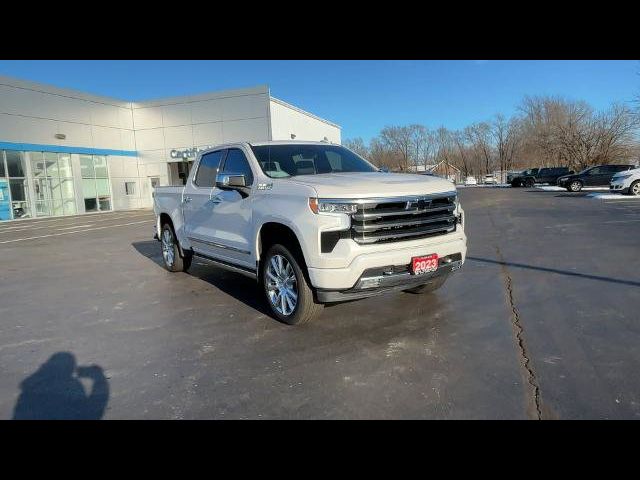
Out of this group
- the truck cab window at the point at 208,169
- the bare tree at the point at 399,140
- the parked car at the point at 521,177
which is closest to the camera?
the truck cab window at the point at 208,169

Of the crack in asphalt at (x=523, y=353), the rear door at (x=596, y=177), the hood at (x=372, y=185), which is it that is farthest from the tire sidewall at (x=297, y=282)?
the rear door at (x=596, y=177)

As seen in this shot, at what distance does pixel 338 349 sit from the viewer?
13.0ft

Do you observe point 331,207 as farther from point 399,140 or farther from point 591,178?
point 399,140

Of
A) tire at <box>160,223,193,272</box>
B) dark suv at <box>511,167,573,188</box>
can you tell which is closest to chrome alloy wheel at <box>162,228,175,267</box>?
tire at <box>160,223,193,272</box>

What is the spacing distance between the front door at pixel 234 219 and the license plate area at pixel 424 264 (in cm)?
187

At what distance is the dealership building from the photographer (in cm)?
2567

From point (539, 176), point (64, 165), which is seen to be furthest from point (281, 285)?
point (539, 176)

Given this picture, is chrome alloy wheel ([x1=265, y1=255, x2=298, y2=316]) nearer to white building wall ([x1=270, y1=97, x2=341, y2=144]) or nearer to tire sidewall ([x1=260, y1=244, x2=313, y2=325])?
tire sidewall ([x1=260, y1=244, x2=313, y2=325])

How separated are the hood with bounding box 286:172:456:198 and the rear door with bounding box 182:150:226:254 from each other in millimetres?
1851

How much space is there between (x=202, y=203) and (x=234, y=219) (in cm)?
113

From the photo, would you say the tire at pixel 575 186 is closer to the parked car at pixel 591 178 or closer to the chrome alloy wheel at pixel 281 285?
the parked car at pixel 591 178

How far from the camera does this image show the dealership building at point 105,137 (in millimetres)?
25672

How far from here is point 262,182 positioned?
4906mm
